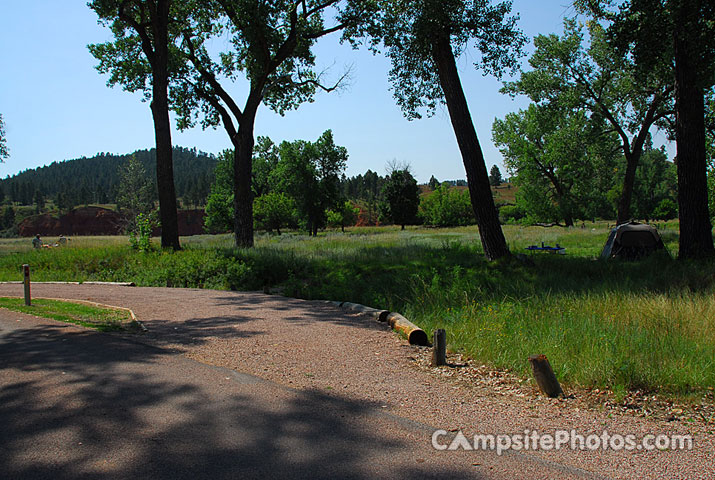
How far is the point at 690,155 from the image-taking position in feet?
47.0

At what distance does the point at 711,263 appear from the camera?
41.0ft

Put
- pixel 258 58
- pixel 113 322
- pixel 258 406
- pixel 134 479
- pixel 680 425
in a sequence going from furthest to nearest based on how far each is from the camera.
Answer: pixel 258 58
pixel 113 322
pixel 258 406
pixel 680 425
pixel 134 479

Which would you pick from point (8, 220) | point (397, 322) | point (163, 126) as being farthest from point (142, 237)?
point (8, 220)

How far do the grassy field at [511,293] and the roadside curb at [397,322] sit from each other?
14.8 inches

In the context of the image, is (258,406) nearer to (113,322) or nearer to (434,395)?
(434,395)

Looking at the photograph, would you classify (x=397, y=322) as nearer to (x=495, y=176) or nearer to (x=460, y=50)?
(x=460, y=50)

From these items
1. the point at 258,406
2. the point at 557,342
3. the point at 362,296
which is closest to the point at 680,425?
the point at 557,342

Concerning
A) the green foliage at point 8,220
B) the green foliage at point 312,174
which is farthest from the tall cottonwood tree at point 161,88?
the green foliage at point 8,220

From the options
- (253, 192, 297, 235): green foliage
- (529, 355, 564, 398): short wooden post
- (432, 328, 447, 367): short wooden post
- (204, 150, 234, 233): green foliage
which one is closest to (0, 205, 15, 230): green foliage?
(204, 150, 234, 233): green foliage

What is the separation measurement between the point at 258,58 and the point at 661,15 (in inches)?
579

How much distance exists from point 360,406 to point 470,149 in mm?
11176

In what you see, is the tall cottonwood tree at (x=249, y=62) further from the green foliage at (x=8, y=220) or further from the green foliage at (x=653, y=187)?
the green foliage at (x=8, y=220)

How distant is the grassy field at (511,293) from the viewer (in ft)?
18.5

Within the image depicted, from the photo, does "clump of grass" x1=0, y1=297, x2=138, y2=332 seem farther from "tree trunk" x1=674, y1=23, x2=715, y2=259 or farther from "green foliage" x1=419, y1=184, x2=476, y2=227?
"green foliage" x1=419, y1=184, x2=476, y2=227
